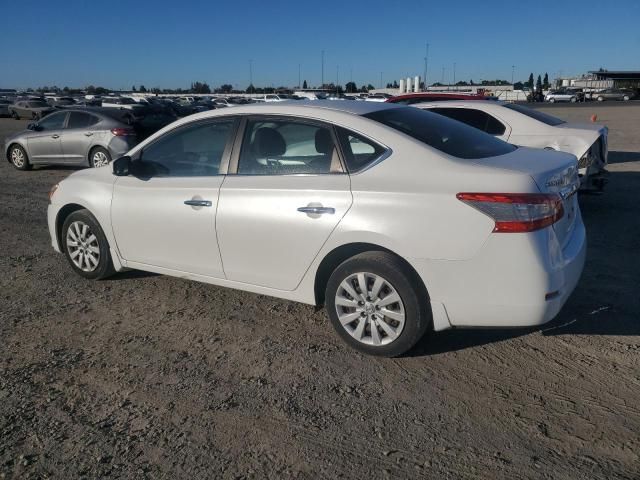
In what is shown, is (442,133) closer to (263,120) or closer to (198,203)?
(263,120)

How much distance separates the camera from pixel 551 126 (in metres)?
8.22

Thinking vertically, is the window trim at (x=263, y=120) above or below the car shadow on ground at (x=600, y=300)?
above

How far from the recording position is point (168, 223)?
4.58m

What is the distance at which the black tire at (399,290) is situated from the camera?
359cm

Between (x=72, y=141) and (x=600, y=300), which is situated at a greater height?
(x=72, y=141)

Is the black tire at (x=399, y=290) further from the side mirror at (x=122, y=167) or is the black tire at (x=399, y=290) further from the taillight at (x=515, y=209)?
the side mirror at (x=122, y=167)

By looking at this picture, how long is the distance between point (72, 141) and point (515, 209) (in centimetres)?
1193

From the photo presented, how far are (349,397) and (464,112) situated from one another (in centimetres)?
625

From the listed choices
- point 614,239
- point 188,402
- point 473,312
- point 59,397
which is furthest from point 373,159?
point 614,239

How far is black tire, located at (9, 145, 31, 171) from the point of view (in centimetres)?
1364

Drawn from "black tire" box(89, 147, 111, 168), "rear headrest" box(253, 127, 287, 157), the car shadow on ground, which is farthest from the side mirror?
Result: "black tire" box(89, 147, 111, 168)

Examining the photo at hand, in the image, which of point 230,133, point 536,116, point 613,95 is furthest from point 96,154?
point 613,95

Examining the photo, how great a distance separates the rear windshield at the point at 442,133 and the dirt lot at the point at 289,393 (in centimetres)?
133

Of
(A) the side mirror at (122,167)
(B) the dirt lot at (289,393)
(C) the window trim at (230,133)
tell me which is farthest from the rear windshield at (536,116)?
(A) the side mirror at (122,167)
